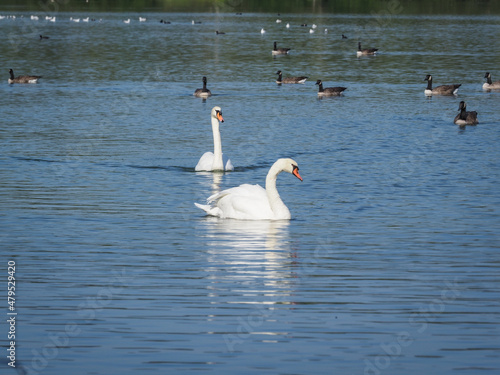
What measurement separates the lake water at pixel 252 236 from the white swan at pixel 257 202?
320mm

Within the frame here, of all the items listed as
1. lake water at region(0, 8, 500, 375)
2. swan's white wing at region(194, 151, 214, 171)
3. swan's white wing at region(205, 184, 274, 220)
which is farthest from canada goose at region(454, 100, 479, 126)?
swan's white wing at region(205, 184, 274, 220)

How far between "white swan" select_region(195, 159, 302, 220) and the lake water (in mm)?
320

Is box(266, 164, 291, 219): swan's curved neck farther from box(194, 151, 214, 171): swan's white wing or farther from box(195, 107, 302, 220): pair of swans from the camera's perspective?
box(194, 151, 214, 171): swan's white wing

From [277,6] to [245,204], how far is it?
446 feet

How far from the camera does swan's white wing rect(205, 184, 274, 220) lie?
19078 millimetres

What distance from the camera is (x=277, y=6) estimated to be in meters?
152

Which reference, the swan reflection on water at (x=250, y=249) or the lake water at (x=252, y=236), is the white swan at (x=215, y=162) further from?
the swan reflection on water at (x=250, y=249)

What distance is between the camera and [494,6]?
496 ft

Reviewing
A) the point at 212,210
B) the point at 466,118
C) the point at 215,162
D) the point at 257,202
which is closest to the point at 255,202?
the point at 257,202

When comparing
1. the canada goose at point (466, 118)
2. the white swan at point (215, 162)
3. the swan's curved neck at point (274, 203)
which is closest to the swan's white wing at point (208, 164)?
the white swan at point (215, 162)

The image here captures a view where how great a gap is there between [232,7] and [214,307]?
151 metres

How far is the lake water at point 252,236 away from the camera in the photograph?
1159cm

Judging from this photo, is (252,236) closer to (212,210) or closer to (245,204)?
(245,204)

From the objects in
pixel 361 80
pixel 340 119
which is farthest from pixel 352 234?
pixel 361 80
